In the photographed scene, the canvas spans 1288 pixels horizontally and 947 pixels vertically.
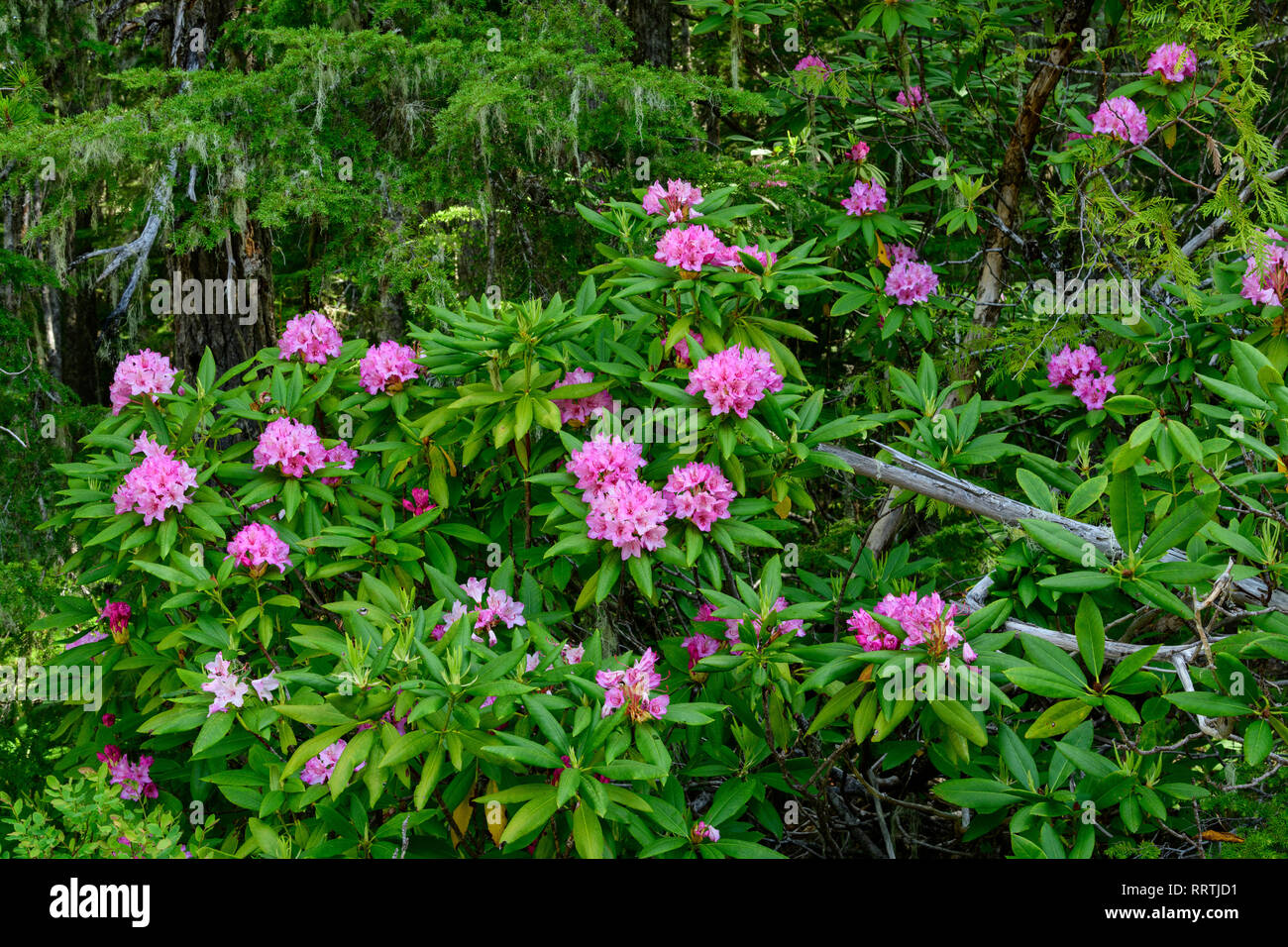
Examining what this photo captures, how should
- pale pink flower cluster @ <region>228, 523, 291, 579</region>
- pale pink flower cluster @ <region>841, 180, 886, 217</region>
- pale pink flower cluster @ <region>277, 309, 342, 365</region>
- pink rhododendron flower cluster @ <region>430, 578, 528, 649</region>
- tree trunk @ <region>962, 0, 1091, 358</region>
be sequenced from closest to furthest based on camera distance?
1. pink rhododendron flower cluster @ <region>430, 578, 528, 649</region>
2. pale pink flower cluster @ <region>228, 523, 291, 579</region>
3. pale pink flower cluster @ <region>277, 309, 342, 365</region>
4. tree trunk @ <region>962, 0, 1091, 358</region>
5. pale pink flower cluster @ <region>841, 180, 886, 217</region>

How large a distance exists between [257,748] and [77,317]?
636cm

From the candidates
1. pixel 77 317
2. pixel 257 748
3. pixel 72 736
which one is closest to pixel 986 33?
pixel 257 748

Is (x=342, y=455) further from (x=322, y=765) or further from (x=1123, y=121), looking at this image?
(x=1123, y=121)

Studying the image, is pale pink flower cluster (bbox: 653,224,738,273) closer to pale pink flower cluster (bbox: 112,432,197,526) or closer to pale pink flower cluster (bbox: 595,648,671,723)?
pale pink flower cluster (bbox: 595,648,671,723)

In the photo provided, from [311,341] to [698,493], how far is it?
4.59 feet

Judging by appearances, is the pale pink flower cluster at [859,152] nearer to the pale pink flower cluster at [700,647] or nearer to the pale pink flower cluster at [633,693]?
the pale pink flower cluster at [700,647]

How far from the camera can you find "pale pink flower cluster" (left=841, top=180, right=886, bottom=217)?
3723mm

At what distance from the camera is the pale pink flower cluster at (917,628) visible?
2148 millimetres

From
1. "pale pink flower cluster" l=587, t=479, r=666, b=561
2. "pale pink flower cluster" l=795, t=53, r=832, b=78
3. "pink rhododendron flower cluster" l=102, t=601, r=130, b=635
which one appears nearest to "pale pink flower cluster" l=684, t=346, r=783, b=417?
"pale pink flower cluster" l=587, t=479, r=666, b=561

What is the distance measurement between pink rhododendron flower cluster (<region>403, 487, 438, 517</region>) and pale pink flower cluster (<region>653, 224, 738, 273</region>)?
88 cm

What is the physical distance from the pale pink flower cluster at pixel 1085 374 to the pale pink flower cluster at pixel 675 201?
1250 mm

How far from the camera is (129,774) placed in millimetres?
3008

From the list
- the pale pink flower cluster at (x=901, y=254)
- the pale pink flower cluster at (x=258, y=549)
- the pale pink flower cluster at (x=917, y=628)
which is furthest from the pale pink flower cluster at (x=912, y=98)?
the pale pink flower cluster at (x=258, y=549)

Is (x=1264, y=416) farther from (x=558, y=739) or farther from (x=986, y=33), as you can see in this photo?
(x=986, y=33)
